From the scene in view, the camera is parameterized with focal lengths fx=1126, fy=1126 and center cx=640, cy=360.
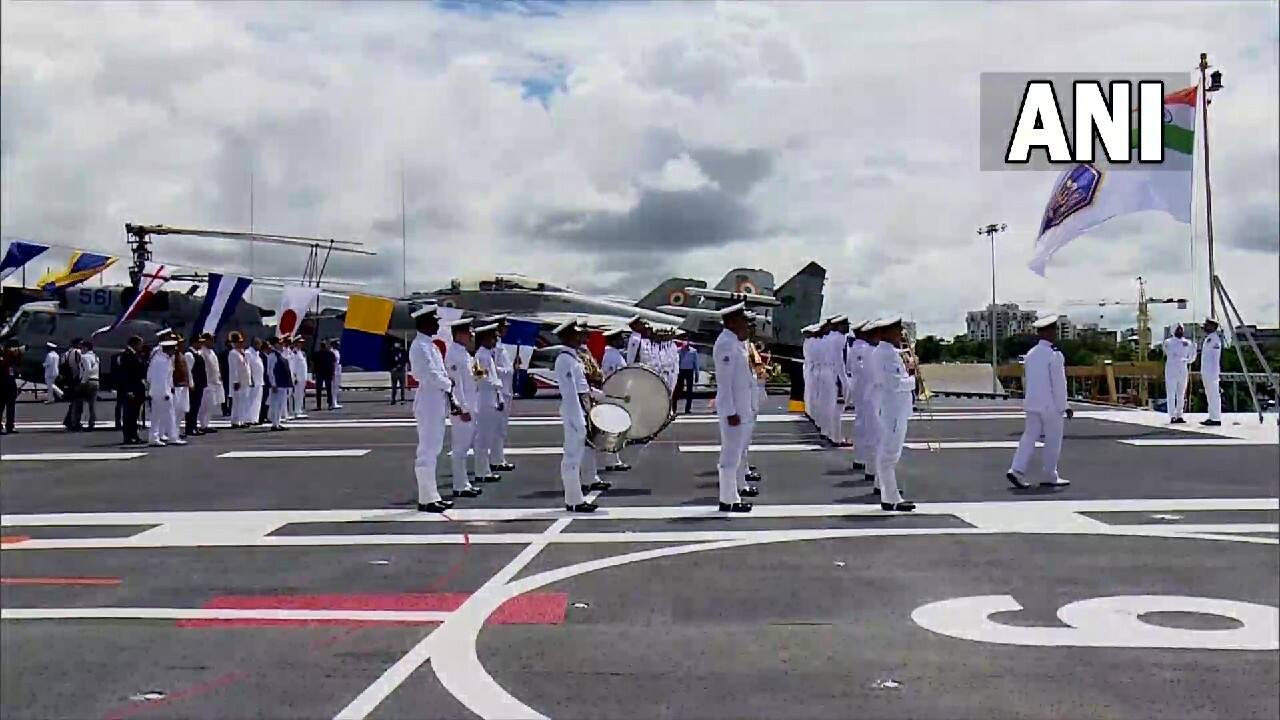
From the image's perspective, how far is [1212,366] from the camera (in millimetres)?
19688

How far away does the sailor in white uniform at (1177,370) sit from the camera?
66.4ft

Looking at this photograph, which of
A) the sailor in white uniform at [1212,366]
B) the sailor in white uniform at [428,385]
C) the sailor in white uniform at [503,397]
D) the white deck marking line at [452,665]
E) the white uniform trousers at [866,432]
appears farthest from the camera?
the sailor in white uniform at [1212,366]

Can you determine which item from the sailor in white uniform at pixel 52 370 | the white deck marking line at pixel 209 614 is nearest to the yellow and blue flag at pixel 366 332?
the sailor in white uniform at pixel 52 370

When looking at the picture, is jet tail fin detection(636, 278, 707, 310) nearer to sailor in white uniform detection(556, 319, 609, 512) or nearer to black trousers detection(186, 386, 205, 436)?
black trousers detection(186, 386, 205, 436)

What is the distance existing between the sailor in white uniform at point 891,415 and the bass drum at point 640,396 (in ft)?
8.71

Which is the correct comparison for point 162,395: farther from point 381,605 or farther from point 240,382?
point 381,605

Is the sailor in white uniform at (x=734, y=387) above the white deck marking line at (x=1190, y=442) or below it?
above

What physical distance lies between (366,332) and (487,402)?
785 inches

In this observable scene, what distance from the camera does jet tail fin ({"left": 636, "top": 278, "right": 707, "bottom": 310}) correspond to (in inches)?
1946

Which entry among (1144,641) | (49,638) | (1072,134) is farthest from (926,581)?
(49,638)

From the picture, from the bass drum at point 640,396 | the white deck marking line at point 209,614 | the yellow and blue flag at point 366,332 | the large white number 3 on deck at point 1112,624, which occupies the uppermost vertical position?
the yellow and blue flag at point 366,332

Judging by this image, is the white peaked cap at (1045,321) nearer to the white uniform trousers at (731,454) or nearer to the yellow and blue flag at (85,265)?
the white uniform trousers at (731,454)

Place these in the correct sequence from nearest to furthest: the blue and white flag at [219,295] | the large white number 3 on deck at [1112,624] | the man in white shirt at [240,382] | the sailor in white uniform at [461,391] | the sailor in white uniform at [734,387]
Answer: the large white number 3 on deck at [1112,624] < the sailor in white uniform at [734,387] < the sailor in white uniform at [461,391] < the man in white shirt at [240,382] < the blue and white flag at [219,295]

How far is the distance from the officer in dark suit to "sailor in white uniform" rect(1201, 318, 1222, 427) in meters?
18.4
